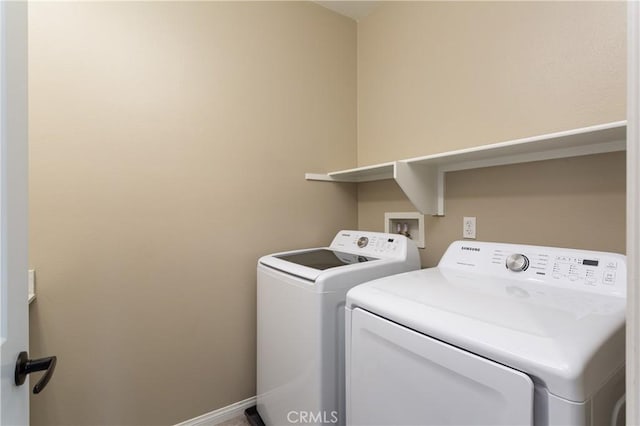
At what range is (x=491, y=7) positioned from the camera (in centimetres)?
140

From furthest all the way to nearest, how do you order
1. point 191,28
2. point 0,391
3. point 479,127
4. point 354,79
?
point 354,79
point 191,28
point 479,127
point 0,391

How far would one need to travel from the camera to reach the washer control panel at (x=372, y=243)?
148cm

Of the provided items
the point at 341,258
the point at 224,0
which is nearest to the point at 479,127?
the point at 341,258

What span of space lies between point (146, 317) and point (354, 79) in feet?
6.70

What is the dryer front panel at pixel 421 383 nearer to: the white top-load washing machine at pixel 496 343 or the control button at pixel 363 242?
the white top-load washing machine at pixel 496 343

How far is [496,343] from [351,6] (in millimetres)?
2228

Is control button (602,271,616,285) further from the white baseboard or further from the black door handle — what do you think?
the white baseboard

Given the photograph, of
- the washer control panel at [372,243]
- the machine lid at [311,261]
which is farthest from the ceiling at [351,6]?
the machine lid at [311,261]

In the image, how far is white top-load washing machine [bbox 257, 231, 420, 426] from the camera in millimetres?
1149

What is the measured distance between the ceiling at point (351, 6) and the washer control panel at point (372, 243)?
1.57 metres

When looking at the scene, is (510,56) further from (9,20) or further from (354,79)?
(9,20)

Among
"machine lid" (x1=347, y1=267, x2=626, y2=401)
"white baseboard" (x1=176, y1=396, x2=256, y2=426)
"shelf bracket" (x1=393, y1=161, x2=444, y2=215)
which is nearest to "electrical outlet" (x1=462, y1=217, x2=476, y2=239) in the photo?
"shelf bracket" (x1=393, y1=161, x2=444, y2=215)

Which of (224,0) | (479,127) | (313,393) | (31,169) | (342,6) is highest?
(342,6)

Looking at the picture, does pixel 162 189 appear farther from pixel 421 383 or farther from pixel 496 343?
pixel 496 343
